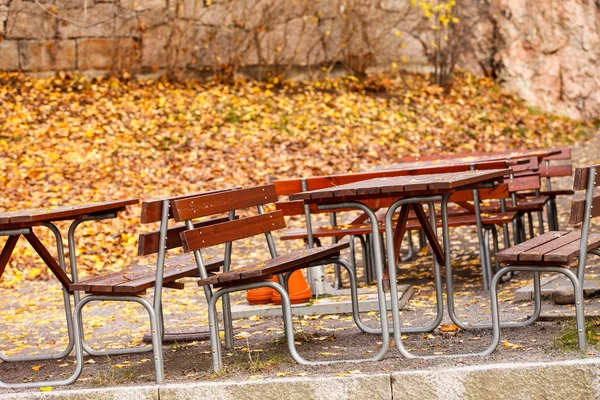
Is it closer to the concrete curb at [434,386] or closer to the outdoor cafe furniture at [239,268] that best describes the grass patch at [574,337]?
the concrete curb at [434,386]

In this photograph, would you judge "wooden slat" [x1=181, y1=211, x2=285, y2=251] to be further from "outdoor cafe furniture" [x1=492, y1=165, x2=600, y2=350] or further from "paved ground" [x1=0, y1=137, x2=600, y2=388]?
"outdoor cafe furniture" [x1=492, y1=165, x2=600, y2=350]

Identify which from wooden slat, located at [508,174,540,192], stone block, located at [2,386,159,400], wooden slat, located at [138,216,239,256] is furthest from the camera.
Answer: wooden slat, located at [508,174,540,192]

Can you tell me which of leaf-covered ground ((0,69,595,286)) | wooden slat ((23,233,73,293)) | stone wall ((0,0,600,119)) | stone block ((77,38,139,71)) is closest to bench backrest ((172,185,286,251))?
wooden slat ((23,233,73,293))

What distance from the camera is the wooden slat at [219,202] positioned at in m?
4.33

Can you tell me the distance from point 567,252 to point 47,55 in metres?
10.8

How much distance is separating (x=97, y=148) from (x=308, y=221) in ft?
18.8

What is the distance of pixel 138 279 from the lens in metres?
4.54

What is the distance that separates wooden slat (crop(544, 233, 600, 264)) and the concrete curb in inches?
19.8

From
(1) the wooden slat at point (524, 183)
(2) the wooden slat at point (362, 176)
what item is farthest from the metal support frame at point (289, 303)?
(1) the wooden slat at point (524, 183)

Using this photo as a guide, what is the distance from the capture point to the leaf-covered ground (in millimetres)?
10227

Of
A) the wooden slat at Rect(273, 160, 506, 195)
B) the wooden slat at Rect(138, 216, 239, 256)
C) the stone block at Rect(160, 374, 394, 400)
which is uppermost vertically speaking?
the wooden slat at Rect(273, 160, 506, 195)

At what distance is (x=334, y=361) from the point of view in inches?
170

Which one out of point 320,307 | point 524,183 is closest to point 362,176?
point 320,307

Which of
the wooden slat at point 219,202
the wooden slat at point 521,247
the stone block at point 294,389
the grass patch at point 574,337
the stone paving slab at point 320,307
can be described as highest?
the wooden slat at point 219,202
